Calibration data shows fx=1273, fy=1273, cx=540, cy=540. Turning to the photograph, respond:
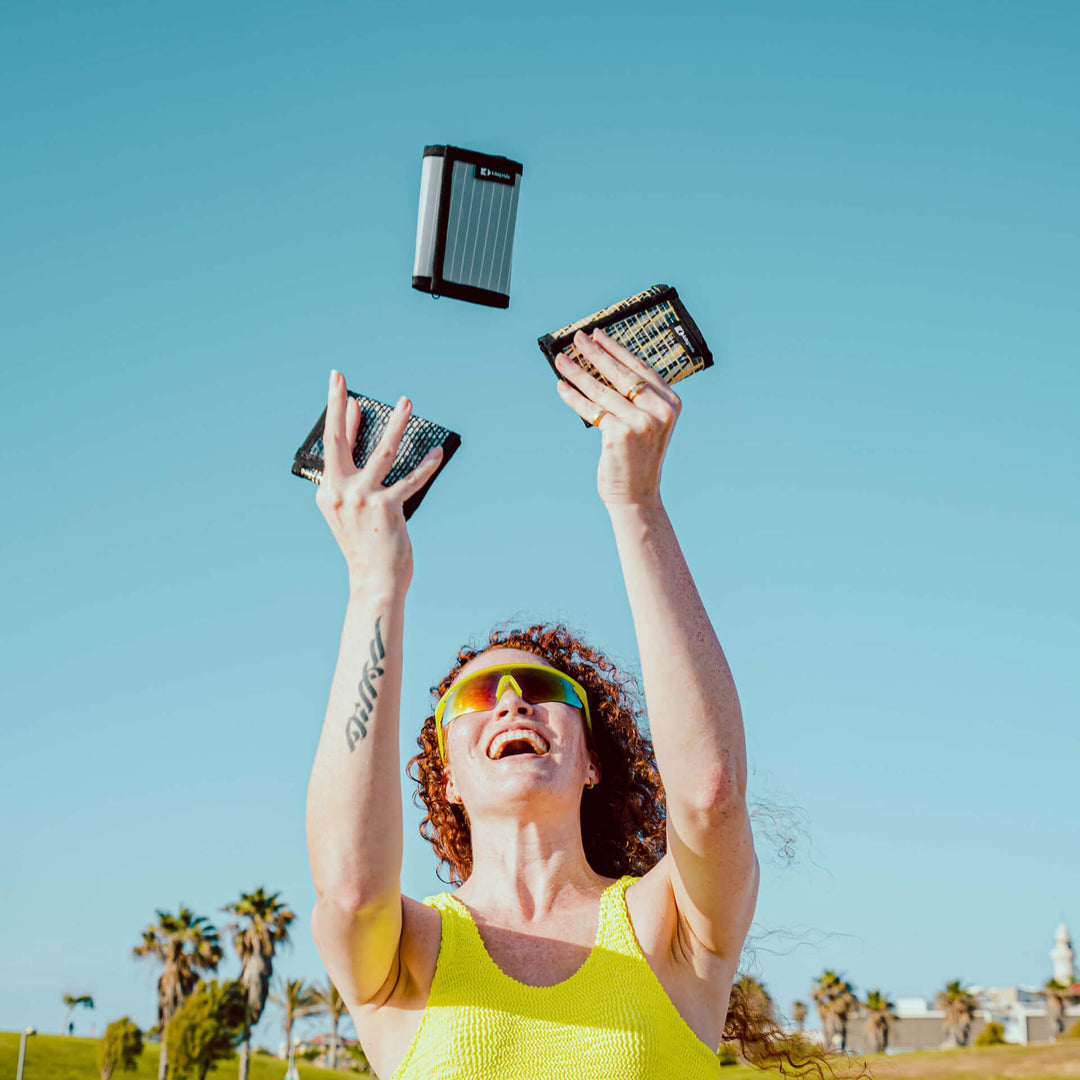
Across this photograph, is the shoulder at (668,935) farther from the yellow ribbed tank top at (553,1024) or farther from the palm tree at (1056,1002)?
the palm tree at (1056,1002)

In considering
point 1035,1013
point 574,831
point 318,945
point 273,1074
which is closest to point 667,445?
point 574,831

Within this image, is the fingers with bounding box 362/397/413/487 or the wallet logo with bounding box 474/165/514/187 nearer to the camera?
the fingers with bounding box 362/397/413/487

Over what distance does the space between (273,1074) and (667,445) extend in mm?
85470

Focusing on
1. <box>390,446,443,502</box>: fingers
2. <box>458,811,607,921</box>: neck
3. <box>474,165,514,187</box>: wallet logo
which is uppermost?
<box>474,165,514,187</box>: wallet logo

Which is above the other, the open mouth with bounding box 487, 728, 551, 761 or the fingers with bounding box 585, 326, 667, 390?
the fingers with bounding box 585, 326, 667, 390

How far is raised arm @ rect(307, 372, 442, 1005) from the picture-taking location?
3717 mm

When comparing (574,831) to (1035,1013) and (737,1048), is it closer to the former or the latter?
(737,1048)

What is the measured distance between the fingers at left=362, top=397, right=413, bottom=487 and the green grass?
7683 centimetres

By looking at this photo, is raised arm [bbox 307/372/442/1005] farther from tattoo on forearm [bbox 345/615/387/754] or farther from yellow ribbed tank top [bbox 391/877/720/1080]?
yellow ribbed tank top [bbox 391/877/720/1080]

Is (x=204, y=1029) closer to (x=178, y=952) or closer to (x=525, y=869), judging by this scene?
(x=178, y=952)

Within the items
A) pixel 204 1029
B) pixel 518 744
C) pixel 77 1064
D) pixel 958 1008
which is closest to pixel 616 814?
pixel 518 744

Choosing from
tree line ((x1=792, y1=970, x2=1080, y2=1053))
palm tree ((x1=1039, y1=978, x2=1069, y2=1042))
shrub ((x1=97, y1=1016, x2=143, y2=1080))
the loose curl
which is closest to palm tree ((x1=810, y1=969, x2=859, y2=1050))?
tree line ((x1=792, y1=970, x2=1080, y2=1053))

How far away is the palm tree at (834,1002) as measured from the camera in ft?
254

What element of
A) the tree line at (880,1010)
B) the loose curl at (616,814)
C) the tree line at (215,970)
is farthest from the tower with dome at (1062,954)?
the loose curl at (616,814)
